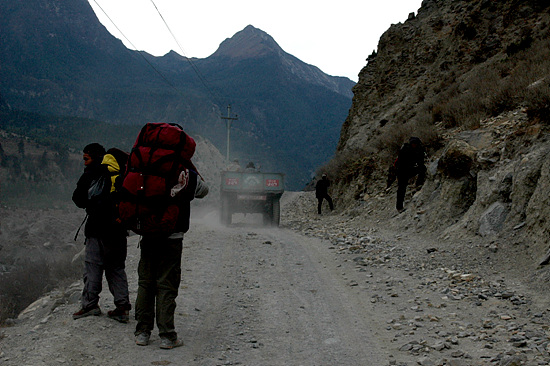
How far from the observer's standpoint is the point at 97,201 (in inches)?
185

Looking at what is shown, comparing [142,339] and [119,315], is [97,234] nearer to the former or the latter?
[119,315]

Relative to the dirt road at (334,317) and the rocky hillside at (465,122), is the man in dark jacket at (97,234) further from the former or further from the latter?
the rocky hillside at (465,122)

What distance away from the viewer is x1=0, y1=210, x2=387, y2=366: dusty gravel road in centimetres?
386

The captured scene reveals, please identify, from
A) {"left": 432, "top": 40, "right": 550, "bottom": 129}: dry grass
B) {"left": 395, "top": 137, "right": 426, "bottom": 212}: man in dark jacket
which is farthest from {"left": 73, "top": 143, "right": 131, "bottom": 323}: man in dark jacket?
{"left": 395, "top": 137, "right": 426, "bottom": 212}: man in dark jacket

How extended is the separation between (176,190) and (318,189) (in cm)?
1510

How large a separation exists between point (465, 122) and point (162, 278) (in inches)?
425

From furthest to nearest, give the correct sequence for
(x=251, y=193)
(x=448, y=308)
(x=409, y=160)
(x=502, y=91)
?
(x=251, y=193), (x=409, y=160), (x=502, y=91), (x=448, y=308)

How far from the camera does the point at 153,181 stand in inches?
152

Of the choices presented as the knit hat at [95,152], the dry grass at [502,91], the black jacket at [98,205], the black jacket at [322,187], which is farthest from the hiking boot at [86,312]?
the black jacket at [322,187]

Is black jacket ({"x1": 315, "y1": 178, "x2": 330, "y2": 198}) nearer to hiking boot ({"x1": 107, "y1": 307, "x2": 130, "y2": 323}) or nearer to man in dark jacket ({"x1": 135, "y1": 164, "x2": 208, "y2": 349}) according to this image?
hiking boot ({"x1": 107, "y1": 307, "x2": 130, "y2": 323})

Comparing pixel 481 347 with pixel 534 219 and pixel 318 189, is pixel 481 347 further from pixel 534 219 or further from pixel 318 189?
pixel 318 189

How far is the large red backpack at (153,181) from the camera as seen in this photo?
3863mm

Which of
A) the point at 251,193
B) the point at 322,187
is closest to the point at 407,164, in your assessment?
the point at 251,193

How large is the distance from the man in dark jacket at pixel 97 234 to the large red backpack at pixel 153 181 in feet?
2.84
